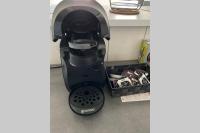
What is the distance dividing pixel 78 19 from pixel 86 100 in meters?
0.27

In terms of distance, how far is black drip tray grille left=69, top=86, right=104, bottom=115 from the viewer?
1.90ft

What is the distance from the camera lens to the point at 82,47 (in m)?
0.51

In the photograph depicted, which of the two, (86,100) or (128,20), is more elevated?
(128,20)

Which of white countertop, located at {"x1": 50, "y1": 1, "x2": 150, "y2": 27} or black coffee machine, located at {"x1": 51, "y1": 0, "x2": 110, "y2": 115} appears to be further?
white countertop, located at {"x1": 50, "y1": 1, "x2": 150, "y2": 27}

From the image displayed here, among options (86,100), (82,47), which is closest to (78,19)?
(82,47)

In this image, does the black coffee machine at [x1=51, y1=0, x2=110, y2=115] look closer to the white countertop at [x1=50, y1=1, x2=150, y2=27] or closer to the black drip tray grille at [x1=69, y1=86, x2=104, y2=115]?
the black drip tray grille at [x1=69, y1=86, x2=104, y2=115]

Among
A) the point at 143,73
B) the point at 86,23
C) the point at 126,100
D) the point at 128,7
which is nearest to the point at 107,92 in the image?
Answer: the point at 126,100

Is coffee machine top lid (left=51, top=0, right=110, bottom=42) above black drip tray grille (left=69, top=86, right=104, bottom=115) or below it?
above

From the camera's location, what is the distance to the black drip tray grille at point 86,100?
1.90ft

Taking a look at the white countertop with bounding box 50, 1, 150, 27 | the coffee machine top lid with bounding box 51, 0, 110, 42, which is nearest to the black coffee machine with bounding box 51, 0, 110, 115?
the coffee machine top lid with bounding box 51, 0, 110, 42

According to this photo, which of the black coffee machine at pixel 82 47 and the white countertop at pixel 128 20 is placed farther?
the white countertop at pixel 128 20

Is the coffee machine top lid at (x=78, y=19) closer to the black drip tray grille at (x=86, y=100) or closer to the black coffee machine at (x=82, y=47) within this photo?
the black coffee machine at (x=82, y=47)

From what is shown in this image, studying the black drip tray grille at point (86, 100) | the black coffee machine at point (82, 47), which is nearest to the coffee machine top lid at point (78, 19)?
the black coffee machine at point (82, 47)

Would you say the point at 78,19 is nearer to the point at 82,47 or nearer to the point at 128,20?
the point at 82,47
